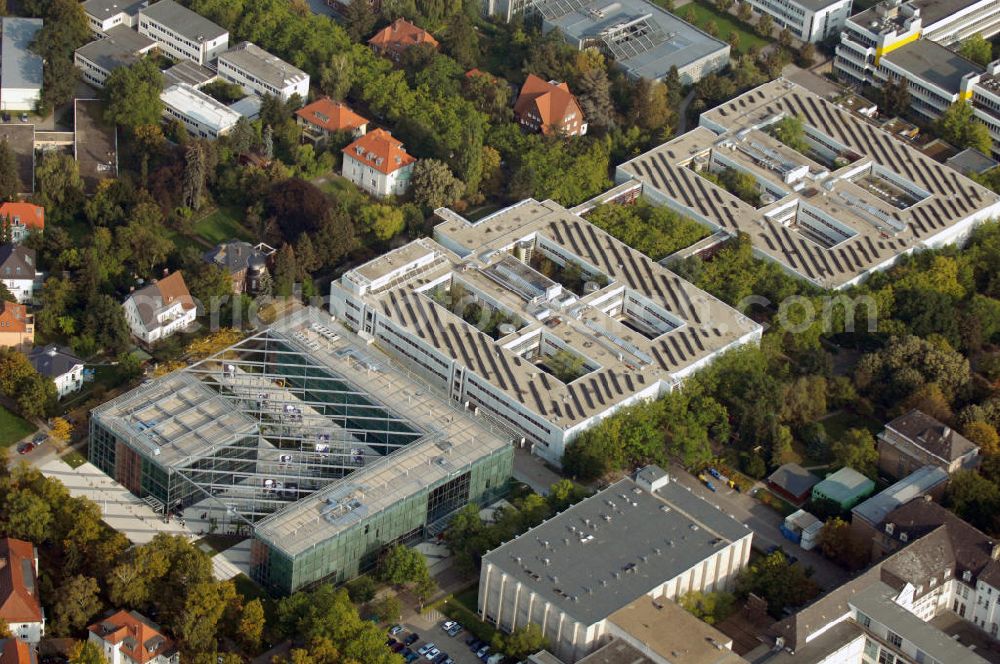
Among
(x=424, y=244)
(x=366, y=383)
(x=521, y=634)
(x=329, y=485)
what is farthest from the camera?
(x=424, y=244)

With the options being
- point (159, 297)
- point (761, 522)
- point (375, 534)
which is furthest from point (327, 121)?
point (761, 522)

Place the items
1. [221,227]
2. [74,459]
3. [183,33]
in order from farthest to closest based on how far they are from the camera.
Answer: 1. [183,33]
2. [221,227]
3. [74,459]

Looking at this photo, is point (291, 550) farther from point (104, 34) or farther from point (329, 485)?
point (104, 34)

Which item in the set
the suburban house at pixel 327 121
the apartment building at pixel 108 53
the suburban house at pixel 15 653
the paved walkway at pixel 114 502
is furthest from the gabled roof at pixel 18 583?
the apartment building at pixel 108 53

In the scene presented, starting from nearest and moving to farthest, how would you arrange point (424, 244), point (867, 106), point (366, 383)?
1. point (366, 383)
2. point (424, 244)
3. point (867, 106)

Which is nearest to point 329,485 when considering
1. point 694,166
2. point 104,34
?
point 694,166

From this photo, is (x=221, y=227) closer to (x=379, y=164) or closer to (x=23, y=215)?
(x=379, y=164)

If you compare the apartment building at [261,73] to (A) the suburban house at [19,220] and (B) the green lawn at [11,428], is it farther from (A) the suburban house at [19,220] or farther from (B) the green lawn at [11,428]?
(B) the green lawn at [11,428]
